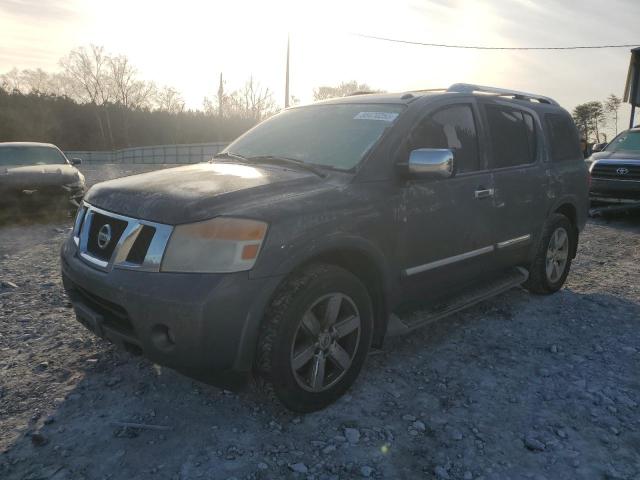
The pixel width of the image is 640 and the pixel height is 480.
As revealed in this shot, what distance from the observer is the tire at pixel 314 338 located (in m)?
2.58

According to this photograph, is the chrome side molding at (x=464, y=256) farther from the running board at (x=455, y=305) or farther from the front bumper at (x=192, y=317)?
the front bumper at (x=192, y=317)

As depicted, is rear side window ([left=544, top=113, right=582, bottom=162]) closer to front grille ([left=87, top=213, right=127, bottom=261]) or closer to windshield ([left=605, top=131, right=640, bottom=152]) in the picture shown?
front grille ([left=87, top=213, right=127, bottom=261])

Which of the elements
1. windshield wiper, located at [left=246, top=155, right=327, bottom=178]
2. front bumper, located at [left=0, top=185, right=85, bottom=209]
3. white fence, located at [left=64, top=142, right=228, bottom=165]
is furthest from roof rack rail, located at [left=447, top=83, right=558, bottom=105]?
white fence, located at [left=64, top=142, right=228, bottom=165]

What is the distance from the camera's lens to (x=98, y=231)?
9.36 feet

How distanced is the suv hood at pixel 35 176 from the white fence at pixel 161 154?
69.7 feet

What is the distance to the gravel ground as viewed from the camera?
248 cm

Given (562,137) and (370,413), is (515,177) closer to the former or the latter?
(562,137)

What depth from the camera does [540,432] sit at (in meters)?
2.78

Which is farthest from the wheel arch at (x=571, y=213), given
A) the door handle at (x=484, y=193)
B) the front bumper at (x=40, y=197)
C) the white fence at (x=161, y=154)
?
the white fence at (x=161, y=154)

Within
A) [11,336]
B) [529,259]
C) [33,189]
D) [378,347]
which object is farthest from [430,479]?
[33,189]

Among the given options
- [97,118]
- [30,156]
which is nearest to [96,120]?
[97,118]

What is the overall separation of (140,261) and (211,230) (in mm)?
398

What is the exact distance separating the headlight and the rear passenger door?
7.53ft

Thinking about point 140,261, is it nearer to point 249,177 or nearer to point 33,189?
point 249,177
